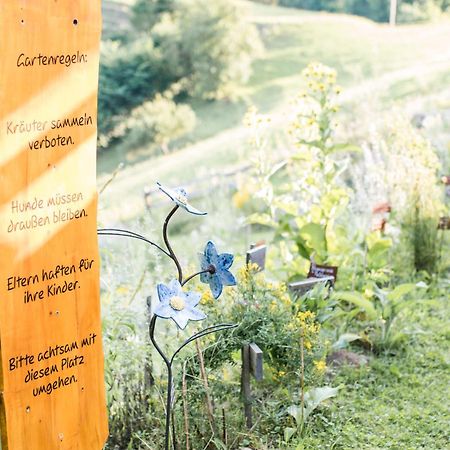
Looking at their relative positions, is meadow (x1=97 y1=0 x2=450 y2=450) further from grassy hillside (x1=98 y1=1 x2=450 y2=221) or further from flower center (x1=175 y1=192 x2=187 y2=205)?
grassy hillside (x1=98 y1=1 x2=450 y2=221)

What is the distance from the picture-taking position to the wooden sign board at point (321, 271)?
3.78 meters

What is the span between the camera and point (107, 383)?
9.88 feet

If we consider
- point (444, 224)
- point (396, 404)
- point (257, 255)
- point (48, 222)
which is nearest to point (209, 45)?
point (444, 224)

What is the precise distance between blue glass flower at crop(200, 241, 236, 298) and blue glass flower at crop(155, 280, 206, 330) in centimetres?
15

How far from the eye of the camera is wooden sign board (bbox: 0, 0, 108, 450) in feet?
6.41

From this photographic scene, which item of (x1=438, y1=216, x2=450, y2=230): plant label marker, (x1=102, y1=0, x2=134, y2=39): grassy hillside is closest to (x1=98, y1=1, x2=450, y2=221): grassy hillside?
(x1=102, y1=0, x2=134, y2=39): grassy hillside

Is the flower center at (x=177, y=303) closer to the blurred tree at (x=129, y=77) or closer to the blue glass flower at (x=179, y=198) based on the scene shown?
the blue glass flower at (x=179, y=198)

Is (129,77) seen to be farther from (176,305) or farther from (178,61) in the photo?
(176,305)

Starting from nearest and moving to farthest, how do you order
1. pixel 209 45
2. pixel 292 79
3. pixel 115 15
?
1. pixel 209 45
2. pixel 292 79
3. pixel 115 15

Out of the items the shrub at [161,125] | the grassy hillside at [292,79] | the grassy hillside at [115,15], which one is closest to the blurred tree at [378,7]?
the grassy hillside at [292,79]

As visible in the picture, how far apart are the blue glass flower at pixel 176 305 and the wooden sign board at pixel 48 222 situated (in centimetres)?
19

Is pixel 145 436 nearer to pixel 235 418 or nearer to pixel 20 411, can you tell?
pixel 235 418

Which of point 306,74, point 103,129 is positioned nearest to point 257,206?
point 306,74

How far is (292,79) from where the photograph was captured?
1669 centimetres
